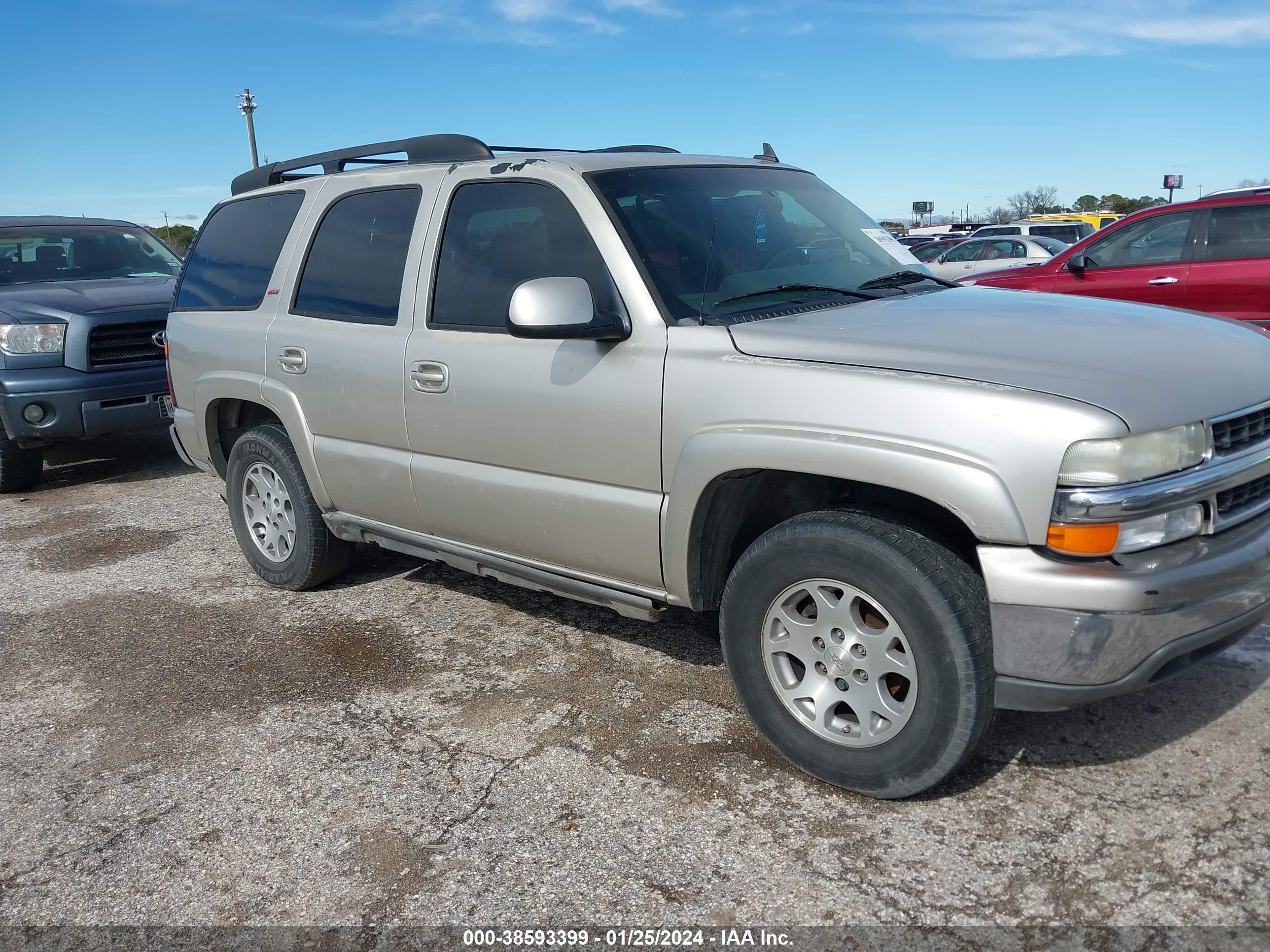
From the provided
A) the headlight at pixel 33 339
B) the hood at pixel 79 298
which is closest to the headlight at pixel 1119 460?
the hood at pixel 79 298

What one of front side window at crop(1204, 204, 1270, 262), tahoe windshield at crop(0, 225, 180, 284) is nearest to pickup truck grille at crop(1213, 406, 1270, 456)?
front side window at crop(1204, 204, 1270, 262)

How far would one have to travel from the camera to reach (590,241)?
3.52m

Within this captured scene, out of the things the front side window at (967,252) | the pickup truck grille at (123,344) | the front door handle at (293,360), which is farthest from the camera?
the front side window at (967,252)

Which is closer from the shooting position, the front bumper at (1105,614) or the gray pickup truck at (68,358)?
the front bumper at (1105,614)

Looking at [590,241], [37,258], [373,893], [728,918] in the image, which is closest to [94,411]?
[37,258]

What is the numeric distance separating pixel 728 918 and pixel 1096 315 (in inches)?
83.4

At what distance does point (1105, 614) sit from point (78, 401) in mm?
6867

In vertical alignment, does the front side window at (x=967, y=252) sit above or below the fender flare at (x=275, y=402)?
above

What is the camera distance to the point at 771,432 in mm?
2928

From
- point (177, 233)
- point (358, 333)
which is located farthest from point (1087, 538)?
point (177, 233)

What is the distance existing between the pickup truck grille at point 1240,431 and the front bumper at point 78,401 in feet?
22.6

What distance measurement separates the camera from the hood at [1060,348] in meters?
2.61

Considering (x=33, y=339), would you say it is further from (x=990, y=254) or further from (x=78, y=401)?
(x=990, y=254)

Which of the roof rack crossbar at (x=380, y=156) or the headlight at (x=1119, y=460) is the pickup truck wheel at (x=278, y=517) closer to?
the roof rack crossbar at (x=380, y=156)
